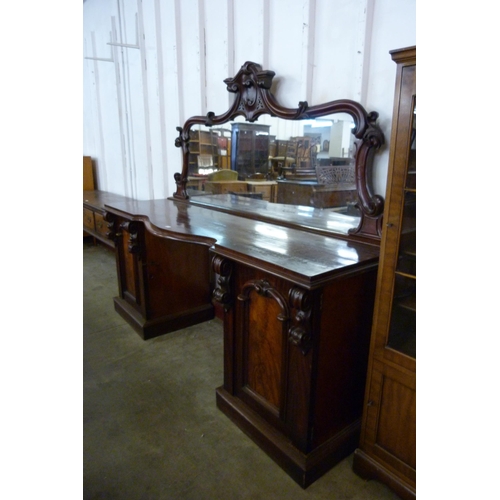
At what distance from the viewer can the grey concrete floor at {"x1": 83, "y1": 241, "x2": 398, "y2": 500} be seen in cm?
164

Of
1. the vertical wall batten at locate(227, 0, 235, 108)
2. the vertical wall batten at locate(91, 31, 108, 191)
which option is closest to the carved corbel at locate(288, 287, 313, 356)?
the vertical wall batten at locate(227, 0, 235, 108)

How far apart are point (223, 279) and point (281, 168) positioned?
2.88ft

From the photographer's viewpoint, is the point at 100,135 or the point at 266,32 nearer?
the point at 266,32

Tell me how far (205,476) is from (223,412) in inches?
16.9

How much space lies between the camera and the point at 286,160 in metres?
2.26

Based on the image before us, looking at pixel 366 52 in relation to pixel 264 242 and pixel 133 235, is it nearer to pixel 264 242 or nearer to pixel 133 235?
pixel 264 242

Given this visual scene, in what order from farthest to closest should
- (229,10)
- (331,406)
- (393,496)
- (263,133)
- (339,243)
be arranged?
1. (229,10)
2. (263,133)
3. (339,243)
4. (331,406)
5. (393,496)

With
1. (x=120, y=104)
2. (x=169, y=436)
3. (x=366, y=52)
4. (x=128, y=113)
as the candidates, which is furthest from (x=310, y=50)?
(x=120, y=104)

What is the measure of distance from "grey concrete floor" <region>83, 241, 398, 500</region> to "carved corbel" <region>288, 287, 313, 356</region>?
26.9 inches
